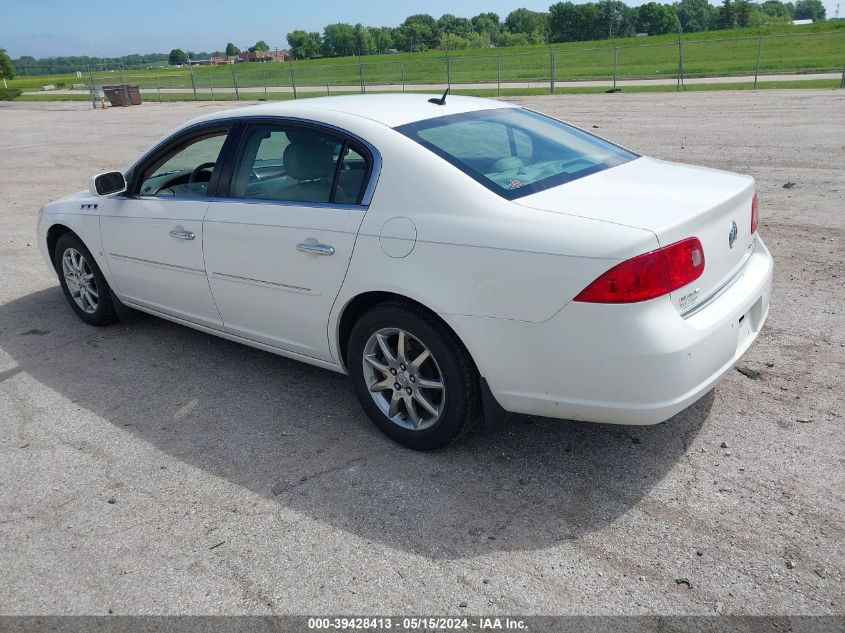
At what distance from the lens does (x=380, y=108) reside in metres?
4.05

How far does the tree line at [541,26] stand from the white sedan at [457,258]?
93751 mm

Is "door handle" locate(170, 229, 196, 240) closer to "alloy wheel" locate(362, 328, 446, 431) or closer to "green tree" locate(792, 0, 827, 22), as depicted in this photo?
"alloy wheel" locate(362, 328, 446, 431)

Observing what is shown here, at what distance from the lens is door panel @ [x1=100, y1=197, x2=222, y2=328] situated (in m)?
4.48

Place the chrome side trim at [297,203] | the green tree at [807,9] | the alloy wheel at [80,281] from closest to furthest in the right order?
1. the chrome side trim at [297,203]
2. the alloy wheel at [80,281]
3. the green tree at [807,9]

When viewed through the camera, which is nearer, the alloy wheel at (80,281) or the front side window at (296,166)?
the front side window at (296,166)

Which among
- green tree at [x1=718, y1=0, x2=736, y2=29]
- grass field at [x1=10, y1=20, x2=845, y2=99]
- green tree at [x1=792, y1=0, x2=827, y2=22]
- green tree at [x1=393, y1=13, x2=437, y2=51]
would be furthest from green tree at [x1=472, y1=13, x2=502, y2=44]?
grass field at [x1=10, y1=20, x2=845, y2=99]

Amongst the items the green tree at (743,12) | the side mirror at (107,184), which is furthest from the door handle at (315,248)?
the green tree at (743,12)

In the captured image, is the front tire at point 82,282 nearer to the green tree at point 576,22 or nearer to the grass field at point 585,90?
the grass field at point 585,90

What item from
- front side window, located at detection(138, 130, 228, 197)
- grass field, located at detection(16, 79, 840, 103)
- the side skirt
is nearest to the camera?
the side skirt

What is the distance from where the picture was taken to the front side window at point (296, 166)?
376cm

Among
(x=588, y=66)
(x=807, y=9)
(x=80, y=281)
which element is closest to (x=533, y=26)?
(x=807, y=9)

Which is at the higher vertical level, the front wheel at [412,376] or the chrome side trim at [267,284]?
the chrome side trim at [267,284]

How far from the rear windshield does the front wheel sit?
0.73m

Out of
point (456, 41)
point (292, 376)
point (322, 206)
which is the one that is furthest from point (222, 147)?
point (456, 41)
